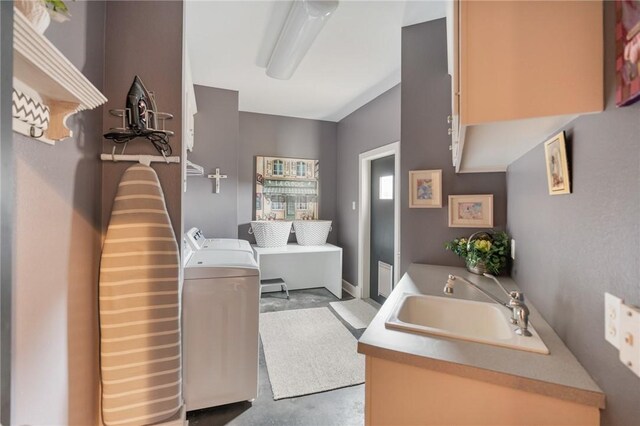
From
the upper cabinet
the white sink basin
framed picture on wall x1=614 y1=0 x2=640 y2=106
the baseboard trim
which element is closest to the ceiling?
the upper cabinet

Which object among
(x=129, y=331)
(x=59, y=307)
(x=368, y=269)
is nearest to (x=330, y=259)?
(x=368, y=269)

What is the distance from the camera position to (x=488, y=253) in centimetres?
178

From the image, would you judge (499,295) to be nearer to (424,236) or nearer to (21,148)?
(424,236)

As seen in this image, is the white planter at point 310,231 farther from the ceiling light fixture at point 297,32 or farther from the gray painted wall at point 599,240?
the gray painted wall at point 599,240

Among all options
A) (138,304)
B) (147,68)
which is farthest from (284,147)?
(138,304)

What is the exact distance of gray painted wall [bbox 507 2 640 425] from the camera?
0.58 metres

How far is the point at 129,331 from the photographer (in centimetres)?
123

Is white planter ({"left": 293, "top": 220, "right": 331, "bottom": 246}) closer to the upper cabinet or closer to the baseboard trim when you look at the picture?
the baseboard trim

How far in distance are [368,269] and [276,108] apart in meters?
2.49

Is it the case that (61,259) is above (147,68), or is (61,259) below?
below

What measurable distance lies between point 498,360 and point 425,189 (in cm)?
149

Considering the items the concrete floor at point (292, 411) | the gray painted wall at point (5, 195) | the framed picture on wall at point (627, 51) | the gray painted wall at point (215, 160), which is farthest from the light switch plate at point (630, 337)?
the gray painted wall at point (215, 160)

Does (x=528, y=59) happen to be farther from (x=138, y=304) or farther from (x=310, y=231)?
(x=310, y=231)

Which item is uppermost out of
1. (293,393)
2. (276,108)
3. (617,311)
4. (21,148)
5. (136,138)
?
(276,108)
